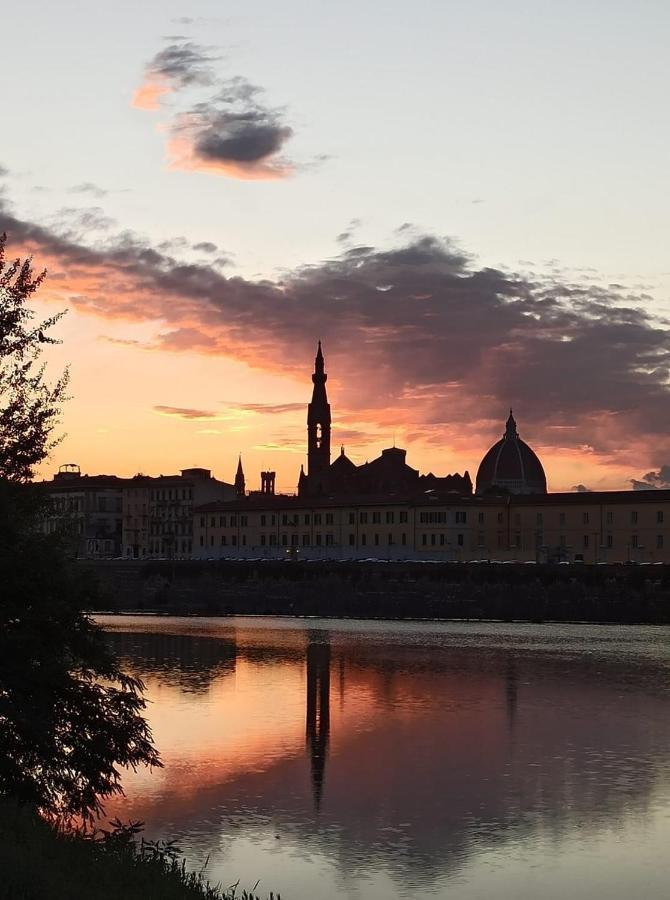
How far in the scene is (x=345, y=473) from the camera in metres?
176

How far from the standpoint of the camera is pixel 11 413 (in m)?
20.9

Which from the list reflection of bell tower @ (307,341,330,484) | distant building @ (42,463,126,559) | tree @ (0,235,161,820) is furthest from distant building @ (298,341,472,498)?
tree @ (0,235,161,820)

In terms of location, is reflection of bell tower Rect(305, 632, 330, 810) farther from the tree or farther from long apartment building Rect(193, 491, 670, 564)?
long apartment building Rect(193, 491, 670, 564)

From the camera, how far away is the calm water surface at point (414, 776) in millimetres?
22469

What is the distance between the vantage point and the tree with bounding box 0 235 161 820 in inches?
786

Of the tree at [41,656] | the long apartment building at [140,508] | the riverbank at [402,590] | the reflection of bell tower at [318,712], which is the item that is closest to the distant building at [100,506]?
the long apartment building at [140,508]

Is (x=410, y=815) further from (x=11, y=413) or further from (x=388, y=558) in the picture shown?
(x=388, y=558)

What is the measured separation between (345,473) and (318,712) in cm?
13383

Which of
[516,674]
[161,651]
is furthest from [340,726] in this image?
[161,651]

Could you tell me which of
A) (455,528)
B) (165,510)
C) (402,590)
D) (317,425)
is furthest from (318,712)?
(317,425)

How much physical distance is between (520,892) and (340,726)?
57.7 ft

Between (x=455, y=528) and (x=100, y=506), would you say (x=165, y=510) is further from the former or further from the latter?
(x=455, y=528)

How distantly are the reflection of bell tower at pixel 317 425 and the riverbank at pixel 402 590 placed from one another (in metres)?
55.8

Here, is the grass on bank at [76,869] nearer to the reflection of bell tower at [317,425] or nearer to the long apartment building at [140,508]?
the long apartment building at [140,508]
